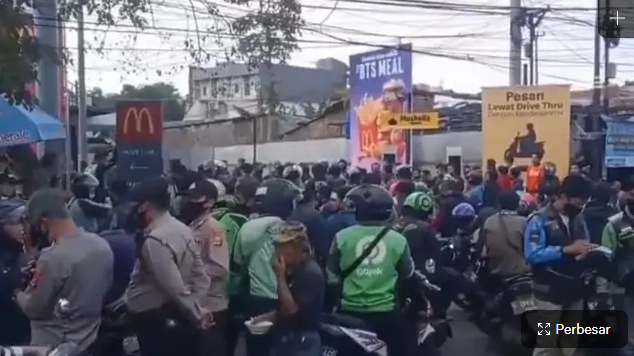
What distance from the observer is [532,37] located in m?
32.7

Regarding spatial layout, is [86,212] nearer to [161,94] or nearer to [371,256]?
[371,256]

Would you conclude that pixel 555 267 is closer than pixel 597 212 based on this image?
Yes

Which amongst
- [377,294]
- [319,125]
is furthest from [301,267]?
[319,125]

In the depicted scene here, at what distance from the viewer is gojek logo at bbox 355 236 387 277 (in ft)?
23.8

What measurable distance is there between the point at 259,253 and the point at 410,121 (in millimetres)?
13917

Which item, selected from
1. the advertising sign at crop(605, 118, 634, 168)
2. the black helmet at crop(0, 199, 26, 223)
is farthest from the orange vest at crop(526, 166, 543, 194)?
the black helmet at crop(0, 199, 26, 223)

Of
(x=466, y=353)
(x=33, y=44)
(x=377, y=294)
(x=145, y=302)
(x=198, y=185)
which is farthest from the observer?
(x=466, y=353)

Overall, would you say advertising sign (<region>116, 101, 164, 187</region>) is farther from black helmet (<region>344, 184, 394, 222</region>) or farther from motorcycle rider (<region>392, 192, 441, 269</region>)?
black helmet (<region>344, 184, 394, 222</region>)

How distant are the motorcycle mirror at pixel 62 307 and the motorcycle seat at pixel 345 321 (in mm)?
1796

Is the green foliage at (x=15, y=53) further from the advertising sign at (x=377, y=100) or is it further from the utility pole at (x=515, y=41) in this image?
the utility pole at (x=515, y=41)

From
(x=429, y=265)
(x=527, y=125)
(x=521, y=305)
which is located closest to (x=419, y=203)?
(x=429, y=265)

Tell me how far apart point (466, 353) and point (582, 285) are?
3304 millimetres

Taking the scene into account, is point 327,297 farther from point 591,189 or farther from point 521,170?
point 521,170

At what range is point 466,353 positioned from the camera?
11.4 metres
